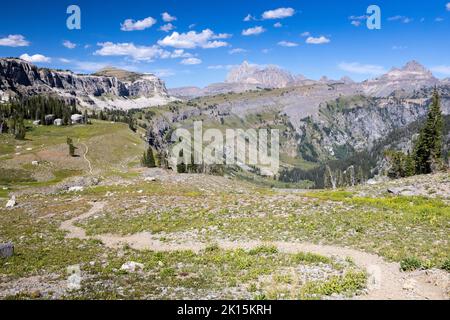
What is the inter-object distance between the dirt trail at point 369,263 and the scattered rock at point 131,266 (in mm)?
5651

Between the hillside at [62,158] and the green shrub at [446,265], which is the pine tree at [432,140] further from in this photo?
the green shrub at [446,265]

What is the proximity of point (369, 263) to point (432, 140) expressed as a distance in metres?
92.7

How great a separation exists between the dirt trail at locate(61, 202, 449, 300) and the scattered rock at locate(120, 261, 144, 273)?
5.65 meters

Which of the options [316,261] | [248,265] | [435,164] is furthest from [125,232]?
[435,164]

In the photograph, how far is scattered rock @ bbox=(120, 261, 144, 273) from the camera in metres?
23.4

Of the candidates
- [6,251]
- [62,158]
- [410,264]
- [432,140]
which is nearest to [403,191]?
[410,264]

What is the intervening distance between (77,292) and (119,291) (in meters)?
2.22

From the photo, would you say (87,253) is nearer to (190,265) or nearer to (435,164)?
(190,265)

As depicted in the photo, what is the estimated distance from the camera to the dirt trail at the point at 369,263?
1848 centimetres

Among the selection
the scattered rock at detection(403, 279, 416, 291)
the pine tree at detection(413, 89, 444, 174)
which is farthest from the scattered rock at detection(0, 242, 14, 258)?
the pine tree at detection(413, 89, 444, 174)

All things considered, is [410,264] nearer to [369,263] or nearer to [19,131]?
[369,263]

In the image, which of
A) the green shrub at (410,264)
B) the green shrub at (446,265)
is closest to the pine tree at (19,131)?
the green shrub at (410,264)

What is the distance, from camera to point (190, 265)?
24.3 meters
